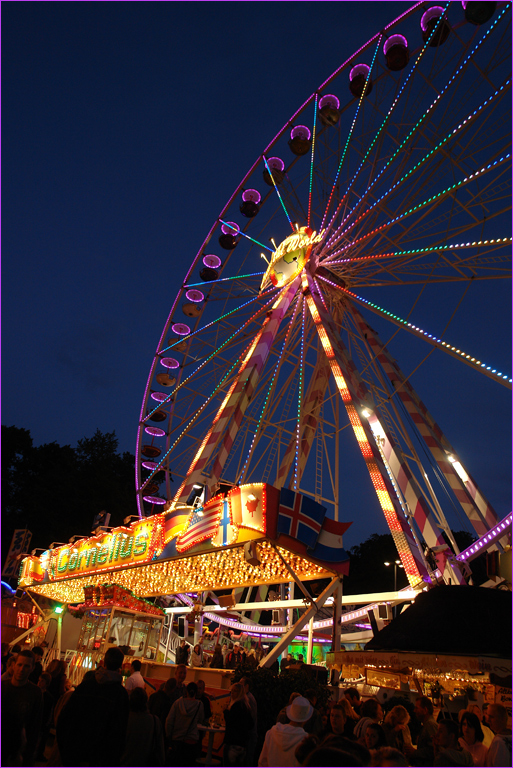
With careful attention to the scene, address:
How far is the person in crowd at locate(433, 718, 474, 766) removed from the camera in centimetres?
339

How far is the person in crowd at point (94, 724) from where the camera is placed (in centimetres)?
308

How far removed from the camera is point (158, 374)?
18.7 meters

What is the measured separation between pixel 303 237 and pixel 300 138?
3307mm

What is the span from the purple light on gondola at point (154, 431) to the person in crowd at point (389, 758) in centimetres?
1635

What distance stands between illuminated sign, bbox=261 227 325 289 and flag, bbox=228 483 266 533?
26.5ft

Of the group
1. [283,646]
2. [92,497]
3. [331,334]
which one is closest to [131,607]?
[283,646]

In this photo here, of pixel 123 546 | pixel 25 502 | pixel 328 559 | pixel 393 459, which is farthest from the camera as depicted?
A: pixel 25 502

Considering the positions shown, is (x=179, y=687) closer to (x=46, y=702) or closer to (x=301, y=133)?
(x=46, y=702)

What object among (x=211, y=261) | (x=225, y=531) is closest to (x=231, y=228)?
(x=211, y=261)

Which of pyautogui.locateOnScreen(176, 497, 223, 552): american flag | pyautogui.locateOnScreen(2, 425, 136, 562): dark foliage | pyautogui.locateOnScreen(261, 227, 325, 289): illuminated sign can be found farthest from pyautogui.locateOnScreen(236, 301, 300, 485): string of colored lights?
pyautogui.locateOnScreen(2, 425, 136, 562): dark foliage

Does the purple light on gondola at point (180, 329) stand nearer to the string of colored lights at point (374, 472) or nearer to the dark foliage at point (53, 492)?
the string of colored lights at point (374, 472)

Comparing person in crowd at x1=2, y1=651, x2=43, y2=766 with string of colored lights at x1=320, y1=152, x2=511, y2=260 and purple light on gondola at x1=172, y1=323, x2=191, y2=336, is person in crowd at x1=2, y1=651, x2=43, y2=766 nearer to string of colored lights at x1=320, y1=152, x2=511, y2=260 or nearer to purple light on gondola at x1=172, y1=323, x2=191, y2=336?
string of colored lights at x1=320, y1=152, x2=511, y2=260

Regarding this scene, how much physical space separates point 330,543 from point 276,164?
12986 millimetres

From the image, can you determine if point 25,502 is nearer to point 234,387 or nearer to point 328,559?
point 234,387
